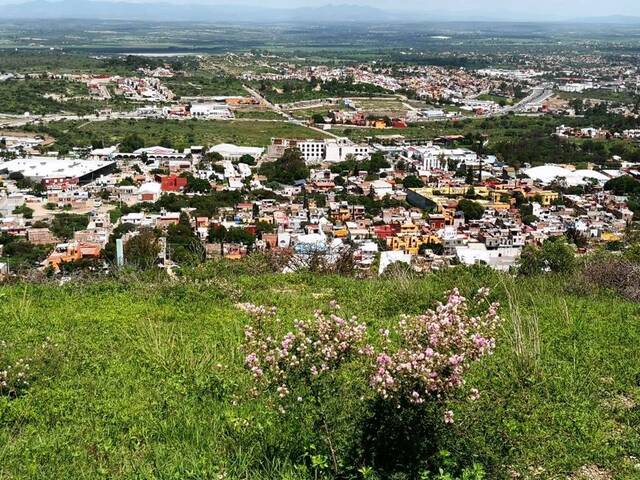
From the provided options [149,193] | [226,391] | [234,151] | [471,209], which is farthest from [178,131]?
[226,391]

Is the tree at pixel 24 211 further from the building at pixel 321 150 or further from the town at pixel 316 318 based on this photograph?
the building at pixel 321 150

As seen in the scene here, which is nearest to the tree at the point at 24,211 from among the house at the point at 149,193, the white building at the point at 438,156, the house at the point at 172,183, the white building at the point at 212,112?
the house at the point at 149,193

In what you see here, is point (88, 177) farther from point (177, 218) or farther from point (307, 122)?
point (307, 122)

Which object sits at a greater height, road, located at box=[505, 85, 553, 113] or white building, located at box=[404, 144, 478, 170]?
road, located at box=[505, 85, 553, 113]

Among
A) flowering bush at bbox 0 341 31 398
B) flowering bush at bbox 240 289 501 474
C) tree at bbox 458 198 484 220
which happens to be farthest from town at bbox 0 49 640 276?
flowering bush at bbox 240 289 501 474

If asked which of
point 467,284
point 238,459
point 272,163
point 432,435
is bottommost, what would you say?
point 272,163

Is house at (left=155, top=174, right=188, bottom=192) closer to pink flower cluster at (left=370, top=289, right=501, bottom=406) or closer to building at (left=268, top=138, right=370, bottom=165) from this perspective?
building at (left=268, top=138, right=370, bottom=165)

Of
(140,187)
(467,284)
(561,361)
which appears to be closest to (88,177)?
(140,187)
